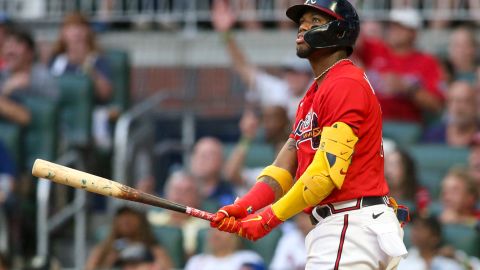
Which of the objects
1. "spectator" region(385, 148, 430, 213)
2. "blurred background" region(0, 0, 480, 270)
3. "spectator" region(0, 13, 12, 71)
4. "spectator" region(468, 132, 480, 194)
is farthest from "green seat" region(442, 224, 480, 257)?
"spectator" region(0, 13, 12, 71)

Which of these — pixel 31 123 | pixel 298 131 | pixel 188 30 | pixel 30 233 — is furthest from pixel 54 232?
pixel 298 131

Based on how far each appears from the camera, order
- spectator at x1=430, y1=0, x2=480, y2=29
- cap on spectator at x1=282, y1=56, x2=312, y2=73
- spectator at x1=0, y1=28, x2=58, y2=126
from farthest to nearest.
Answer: spectator at x1=430, y1=0, x2=480, y2=29 → spectator at x1=0, y1=28, x2=58, y2=126 → cap on spectator at x1=282, y1=56, x2=312, y2=73

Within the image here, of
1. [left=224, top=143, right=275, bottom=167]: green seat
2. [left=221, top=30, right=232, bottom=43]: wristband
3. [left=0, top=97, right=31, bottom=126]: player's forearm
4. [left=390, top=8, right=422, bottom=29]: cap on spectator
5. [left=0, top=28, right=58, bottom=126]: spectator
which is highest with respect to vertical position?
[left=390, top=8, right=422, bottom=29]: cap on spectator

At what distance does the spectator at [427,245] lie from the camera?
826 centimetres

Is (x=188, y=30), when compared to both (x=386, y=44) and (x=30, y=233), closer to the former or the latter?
(x=386, y=44)

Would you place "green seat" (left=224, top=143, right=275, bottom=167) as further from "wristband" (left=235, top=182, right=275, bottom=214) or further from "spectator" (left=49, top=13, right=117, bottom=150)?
"wristband" (left=235, top=182, right=275, bottom=214)

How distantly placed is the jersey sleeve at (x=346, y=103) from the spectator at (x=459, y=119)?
4110mm

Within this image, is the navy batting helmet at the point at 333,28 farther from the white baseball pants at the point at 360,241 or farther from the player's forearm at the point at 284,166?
the white baseball pants at the point at 360,241

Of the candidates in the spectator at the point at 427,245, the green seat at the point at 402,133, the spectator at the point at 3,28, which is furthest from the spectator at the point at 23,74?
the spectator at the point at 427,245

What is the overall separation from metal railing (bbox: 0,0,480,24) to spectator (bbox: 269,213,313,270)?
11.3 ft

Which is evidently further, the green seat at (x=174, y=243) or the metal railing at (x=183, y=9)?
the metal railing at (x=183, y=9)

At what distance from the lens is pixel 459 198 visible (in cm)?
878

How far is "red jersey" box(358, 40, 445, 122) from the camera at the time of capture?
1044cm

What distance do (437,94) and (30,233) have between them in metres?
3.84
